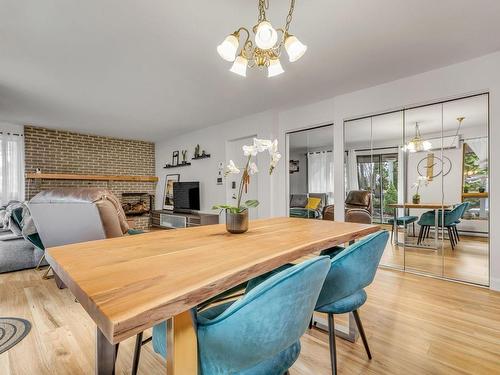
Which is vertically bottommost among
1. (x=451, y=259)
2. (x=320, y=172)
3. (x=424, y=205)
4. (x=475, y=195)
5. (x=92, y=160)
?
(x=451, y=259)

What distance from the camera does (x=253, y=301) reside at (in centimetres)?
70

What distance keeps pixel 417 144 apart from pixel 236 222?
279 cm

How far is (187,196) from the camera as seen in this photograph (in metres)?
6.10

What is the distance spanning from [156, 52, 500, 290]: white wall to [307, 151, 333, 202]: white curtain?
0.62 feet

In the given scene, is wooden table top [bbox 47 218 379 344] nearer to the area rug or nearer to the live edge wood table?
the live edge wood table

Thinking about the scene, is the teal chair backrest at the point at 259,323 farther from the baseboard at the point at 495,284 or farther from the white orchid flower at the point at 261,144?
the baseboard at the point at 495,284

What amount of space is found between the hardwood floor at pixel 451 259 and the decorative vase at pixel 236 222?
2735 mm

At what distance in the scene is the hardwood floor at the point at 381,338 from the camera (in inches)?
61.7

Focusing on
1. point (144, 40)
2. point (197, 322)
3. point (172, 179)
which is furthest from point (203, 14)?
point (172, 179)

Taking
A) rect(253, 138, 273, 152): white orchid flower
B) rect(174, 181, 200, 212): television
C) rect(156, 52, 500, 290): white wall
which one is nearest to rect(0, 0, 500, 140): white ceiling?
rect(156, 52, 500, 290): white wall

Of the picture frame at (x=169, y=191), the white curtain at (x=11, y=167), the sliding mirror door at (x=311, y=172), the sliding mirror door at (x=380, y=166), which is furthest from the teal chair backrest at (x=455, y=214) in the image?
the white curtain at (x=11, y=167)

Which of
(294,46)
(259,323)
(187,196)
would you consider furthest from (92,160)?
(259,323)

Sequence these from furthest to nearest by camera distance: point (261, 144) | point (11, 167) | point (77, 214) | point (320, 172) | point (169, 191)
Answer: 1. point (169, 191)
2. point (11, 167)
3. point (320, 172)
4. point (77, 214)
5. point (261, 144)

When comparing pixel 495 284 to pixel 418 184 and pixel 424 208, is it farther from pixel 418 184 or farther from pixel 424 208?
pixel 418 184
